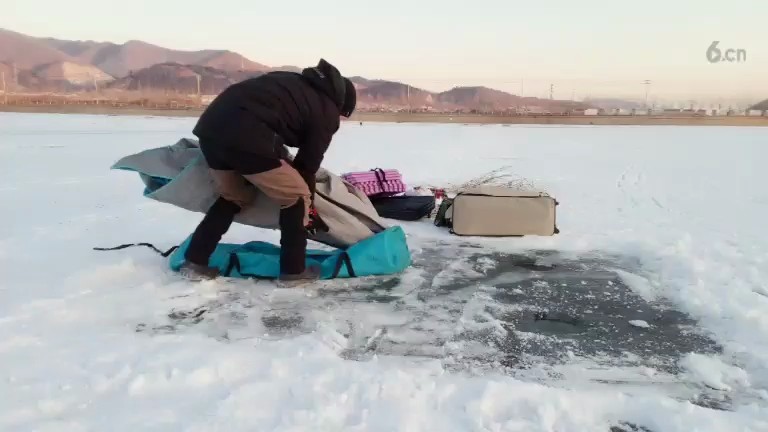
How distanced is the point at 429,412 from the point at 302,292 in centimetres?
159

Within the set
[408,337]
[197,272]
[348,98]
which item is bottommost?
Answer: [408,337]

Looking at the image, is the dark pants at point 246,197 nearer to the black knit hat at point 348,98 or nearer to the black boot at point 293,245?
the black boot at point 293,245

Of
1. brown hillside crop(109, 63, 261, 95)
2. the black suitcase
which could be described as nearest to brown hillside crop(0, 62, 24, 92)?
brown hillside crop(109, 63, 261, 95)

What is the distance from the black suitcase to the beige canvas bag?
2.60 feet

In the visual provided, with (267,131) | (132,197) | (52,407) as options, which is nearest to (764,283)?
(267,131)

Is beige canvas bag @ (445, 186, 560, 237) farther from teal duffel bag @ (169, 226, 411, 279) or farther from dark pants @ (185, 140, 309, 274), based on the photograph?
dark pants @ (185, 140, 309, 274)

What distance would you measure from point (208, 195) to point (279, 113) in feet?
2.79

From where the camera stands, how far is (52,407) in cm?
211

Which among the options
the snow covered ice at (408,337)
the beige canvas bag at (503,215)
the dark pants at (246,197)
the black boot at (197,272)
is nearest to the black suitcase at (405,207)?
the snow covered ice at (408,337)

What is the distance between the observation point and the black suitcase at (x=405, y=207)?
604cm

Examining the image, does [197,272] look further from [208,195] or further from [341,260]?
[341,260]

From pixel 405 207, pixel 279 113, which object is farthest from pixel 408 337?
pixel 405 207

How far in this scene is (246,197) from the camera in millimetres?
3928

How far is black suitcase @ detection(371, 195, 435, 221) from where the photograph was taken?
6.04m
